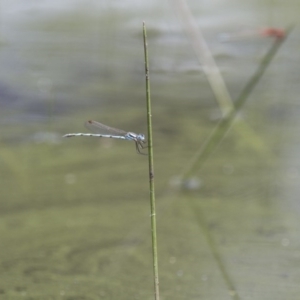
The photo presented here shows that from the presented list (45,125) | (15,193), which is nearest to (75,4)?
(45,125)

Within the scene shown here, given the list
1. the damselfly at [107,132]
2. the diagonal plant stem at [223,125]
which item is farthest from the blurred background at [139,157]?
the damselfly at [107,132]

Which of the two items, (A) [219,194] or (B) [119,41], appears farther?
(B) [119,41]

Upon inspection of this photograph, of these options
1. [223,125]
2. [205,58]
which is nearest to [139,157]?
[223,125]

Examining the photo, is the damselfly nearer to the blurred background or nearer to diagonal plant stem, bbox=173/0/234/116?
the blurred background

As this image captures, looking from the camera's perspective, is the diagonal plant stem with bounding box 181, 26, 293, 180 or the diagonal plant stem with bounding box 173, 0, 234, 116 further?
the diagonal plant stem with bounding box 173, 0, 234, 116

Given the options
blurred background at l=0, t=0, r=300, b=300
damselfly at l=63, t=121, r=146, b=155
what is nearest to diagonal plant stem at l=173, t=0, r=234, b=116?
blurred background at l=0, t=0, r=300, b=300

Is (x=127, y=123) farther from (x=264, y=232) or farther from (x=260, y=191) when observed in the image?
(x=264, y=232)
